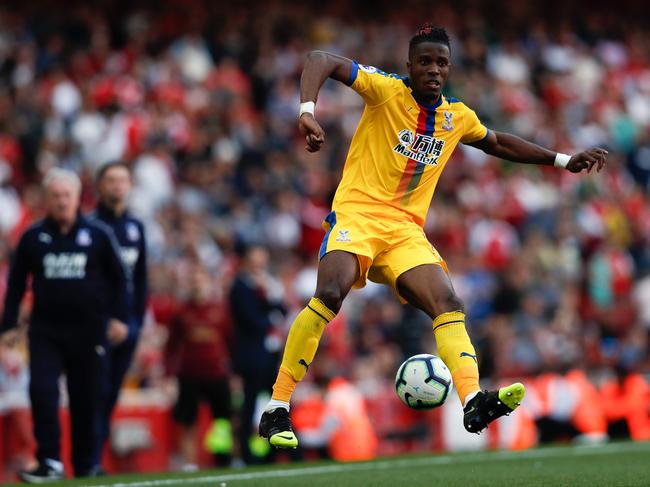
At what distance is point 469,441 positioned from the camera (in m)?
14.4

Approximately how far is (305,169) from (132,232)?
719 cm

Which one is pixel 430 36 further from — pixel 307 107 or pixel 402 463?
pixel 402 463

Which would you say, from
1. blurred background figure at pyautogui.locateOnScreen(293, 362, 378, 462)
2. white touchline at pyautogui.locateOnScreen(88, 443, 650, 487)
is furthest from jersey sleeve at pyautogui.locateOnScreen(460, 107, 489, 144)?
blurred background figure at pyautogui.locateOnScreen(293, 362, 378, 462)

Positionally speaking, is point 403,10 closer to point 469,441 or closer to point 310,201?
point 310,201

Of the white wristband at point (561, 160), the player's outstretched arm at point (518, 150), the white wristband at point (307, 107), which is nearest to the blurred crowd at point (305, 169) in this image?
the player's outstretched arm at point (518, 150)

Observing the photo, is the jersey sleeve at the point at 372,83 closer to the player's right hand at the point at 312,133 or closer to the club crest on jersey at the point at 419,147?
the club crest on jersey at the point at 419,147

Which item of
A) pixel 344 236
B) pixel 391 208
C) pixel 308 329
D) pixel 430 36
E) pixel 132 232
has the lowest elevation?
pixel 308 329

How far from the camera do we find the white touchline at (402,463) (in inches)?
335

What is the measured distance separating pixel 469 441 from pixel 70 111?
646 centimetres

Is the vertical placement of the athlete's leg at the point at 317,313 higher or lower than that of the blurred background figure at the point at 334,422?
higher

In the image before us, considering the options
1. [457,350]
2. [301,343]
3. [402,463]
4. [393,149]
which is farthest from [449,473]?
[393,149]

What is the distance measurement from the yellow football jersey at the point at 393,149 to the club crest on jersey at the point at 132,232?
10.1 feet

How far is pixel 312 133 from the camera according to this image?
646 cm

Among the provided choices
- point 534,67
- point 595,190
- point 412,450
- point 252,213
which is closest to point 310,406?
point 412,450
